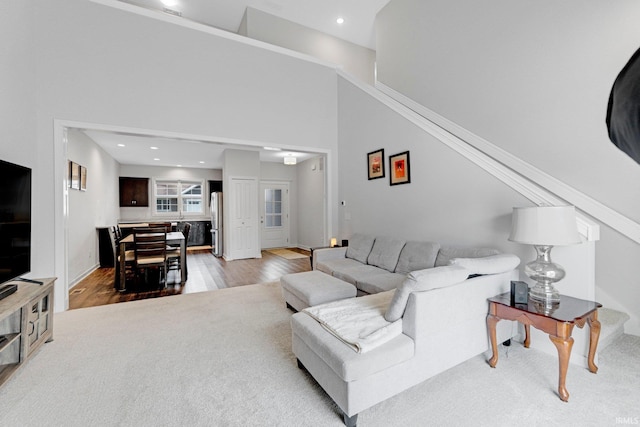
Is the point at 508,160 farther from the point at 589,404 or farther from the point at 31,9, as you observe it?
the point at 31,9

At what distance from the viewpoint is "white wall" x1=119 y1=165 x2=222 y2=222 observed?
8.21 m

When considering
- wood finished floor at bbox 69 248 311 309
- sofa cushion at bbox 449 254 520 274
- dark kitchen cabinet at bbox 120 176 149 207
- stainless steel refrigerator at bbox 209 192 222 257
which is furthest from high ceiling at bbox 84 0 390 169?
sofa cushion at bbox 449 254 520 274

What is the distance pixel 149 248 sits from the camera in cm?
399

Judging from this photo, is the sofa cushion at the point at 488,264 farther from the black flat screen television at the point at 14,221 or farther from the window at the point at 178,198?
the window at the point at 178,198

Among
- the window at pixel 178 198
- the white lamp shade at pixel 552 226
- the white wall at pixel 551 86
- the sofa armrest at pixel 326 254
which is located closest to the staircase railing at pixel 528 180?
the white wall at pixel 551 86

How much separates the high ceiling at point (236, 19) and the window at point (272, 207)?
1.59 meters

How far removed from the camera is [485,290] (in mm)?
2061

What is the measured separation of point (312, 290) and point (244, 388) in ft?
3.39

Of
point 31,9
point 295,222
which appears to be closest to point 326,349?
point 31,9

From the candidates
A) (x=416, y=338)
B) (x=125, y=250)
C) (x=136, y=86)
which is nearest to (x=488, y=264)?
(x=416, y=338)

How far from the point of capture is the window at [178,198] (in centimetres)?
862

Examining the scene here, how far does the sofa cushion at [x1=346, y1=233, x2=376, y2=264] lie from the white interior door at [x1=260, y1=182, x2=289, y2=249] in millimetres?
4493

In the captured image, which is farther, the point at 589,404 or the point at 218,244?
the point at 218,244

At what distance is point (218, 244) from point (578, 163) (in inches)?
266
